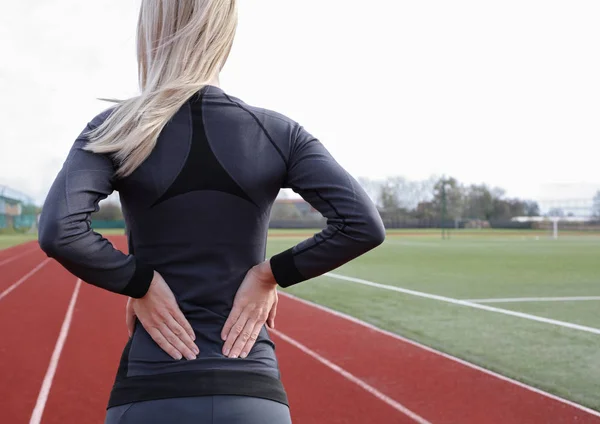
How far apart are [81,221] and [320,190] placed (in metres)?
0.52

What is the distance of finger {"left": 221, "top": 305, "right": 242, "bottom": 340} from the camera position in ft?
4.64

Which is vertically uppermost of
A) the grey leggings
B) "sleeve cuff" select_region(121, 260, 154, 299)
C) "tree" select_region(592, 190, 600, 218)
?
"tree" select_region(592, 190, 600, 218)

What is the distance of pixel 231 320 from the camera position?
1.43m

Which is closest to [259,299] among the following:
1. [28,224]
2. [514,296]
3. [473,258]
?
[514,296]

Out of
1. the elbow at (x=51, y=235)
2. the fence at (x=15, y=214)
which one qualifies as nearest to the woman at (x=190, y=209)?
the elbow at (x=51, y=235)

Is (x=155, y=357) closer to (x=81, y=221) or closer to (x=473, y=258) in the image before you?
(x=81, y=221)

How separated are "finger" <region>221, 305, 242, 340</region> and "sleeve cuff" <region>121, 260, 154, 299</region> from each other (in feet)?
0.61

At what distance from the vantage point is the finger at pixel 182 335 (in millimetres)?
1384

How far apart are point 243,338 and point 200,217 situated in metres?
0.27

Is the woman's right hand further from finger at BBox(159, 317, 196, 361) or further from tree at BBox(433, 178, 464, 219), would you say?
tree at BBox(433, 178, 464, 219)

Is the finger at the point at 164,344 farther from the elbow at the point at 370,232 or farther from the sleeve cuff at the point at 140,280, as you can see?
the elbow at the point at 370,232

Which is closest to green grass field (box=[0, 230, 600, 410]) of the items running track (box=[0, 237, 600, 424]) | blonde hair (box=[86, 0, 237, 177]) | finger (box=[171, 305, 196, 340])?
running track (box=[0, 237, 600, 424])

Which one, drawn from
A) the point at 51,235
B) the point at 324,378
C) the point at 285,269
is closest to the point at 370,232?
the point at 285,269

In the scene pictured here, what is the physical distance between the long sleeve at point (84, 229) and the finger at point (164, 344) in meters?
0.09
